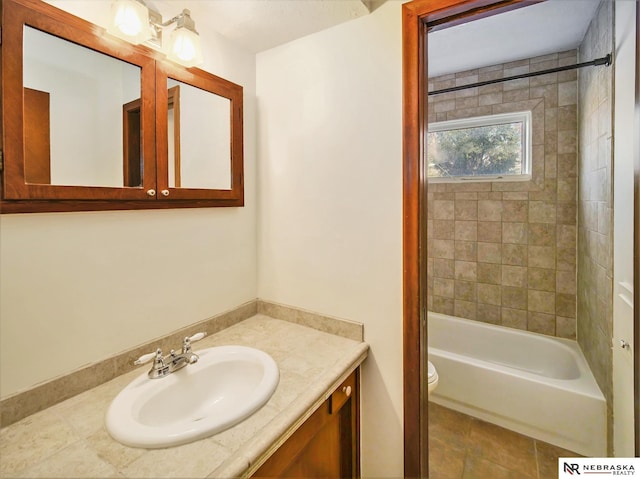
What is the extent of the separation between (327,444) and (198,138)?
1354 millimetres

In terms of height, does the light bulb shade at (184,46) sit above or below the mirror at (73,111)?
above

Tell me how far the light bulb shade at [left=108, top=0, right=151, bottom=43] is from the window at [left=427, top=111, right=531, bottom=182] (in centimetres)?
189

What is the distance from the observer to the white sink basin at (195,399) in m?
0.77

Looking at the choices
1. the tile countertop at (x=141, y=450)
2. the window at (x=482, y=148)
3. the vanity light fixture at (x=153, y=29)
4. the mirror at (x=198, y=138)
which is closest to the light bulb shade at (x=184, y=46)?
the vanity light fixture at (x=153, y=29)

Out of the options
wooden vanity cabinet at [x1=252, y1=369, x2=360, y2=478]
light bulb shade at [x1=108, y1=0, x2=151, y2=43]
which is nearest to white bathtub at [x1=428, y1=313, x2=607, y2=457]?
wooden vanity cabinet at [x1=252, y1=369, x2=360, y2=478]

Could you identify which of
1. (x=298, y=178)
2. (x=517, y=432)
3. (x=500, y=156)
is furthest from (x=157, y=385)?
(x=500, y=156)

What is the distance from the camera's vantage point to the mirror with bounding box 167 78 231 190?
1.21 m

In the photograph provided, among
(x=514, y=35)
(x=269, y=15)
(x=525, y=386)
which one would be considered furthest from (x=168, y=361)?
(x=514, y=35)

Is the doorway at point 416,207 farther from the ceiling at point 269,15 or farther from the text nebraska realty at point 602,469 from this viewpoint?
the text nebraska realty at point 602,469

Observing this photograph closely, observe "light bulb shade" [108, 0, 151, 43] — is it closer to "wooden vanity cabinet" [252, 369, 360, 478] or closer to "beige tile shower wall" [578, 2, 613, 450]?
"wooden vanity cabinet" [252, 369, 360, 478]

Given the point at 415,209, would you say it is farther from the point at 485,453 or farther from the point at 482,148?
the point at 482,148

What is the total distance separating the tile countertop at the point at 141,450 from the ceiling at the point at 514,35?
2098mm

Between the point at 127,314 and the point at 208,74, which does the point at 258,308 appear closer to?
the point at 127,314

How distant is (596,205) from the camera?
1.78 m
